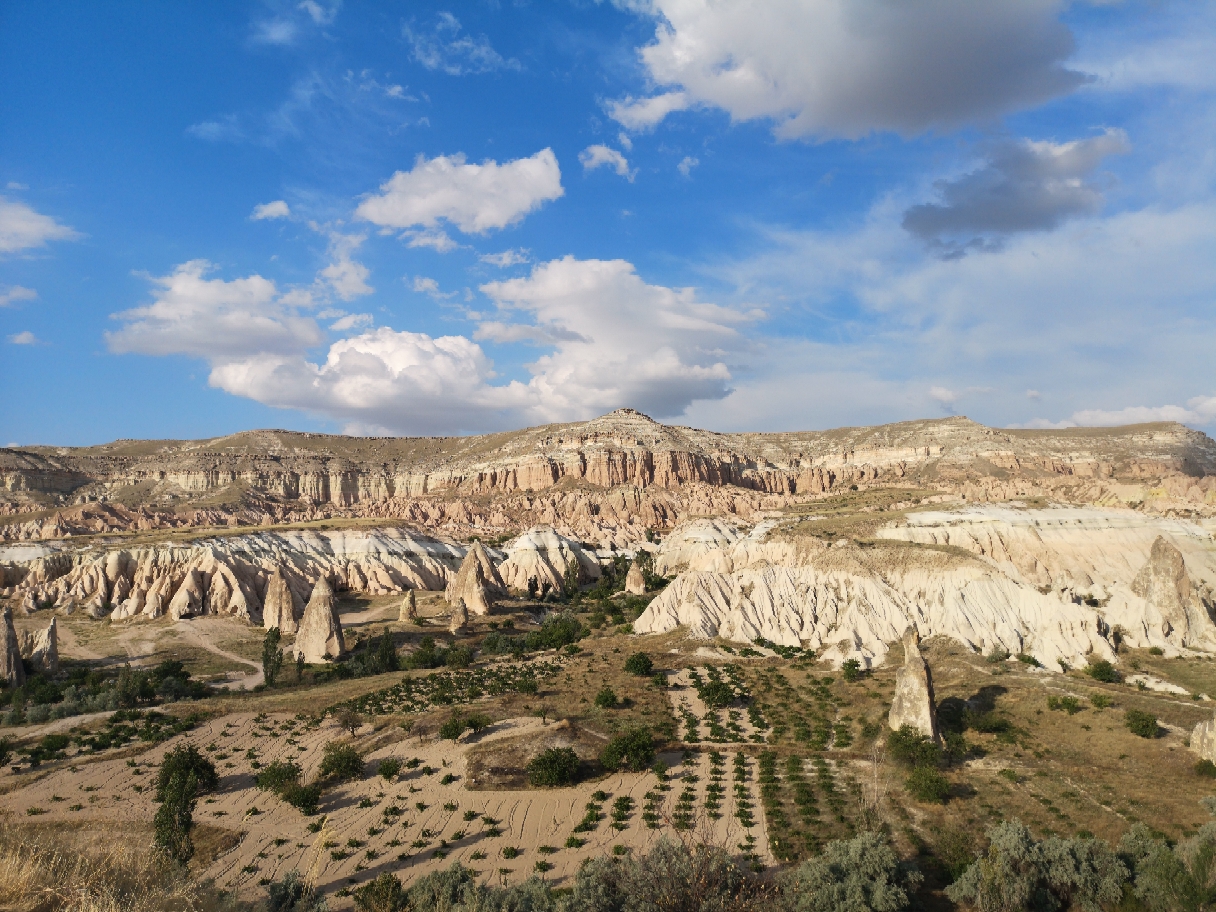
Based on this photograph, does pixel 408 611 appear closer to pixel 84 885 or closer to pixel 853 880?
pixel 853 880

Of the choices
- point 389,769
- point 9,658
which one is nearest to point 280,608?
point 9,658

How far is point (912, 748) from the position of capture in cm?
2595

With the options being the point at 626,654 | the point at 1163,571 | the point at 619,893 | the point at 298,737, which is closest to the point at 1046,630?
the point at 1163,571

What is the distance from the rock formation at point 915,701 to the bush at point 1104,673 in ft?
47.5

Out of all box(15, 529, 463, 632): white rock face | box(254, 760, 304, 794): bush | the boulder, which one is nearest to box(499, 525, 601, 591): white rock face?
box(15, 529, 463, 632): white rock face

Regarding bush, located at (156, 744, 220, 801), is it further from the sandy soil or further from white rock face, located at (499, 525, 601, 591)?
white rock face, located at (499, 525, 601, 591)

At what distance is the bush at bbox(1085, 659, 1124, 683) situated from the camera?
3575 centimetres

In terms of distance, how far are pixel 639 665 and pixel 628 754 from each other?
13.0m

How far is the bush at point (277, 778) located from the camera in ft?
80.3

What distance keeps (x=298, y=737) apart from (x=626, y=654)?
20593 mm

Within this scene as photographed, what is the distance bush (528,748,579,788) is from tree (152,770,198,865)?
10.6 metres

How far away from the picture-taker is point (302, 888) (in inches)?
686

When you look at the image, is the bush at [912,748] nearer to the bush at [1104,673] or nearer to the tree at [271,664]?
the bush at [1104,673]

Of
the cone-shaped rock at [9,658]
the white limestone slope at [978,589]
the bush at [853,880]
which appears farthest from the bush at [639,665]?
the cone-shaped rock at [9,658]
